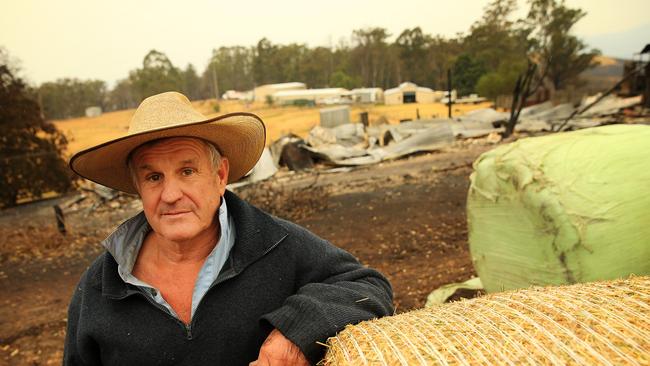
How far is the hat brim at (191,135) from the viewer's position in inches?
65.6

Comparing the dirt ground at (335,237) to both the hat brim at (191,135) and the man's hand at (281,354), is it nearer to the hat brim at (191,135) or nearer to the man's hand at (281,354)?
the hat brim at (191,135)

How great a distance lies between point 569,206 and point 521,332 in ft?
4.90

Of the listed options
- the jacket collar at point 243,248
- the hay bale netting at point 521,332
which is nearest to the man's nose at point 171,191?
the jacket collar at point 243,248

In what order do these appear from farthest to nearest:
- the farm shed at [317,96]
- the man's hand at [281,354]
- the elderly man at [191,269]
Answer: the farm shed at [317,96]
the elderly man at [191,269]
the man's hand at [281,354]

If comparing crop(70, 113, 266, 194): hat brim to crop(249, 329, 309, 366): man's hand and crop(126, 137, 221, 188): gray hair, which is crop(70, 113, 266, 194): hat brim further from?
crop(249, 329, 309, 366): man's hand

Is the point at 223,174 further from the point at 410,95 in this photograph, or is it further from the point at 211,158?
the point at 410,95

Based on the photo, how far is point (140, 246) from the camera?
74.5 inches

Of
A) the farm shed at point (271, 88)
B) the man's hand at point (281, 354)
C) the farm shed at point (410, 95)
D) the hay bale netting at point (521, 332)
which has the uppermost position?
the farm shed at point (271, 88)

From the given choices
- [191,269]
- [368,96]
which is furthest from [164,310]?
[368,96]

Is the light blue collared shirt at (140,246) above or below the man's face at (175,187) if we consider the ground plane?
below

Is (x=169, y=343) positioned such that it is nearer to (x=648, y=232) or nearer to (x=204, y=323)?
(x=204, y=323)

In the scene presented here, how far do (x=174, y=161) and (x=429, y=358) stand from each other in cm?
114

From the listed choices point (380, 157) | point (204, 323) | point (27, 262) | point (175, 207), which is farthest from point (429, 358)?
point (380, 157)

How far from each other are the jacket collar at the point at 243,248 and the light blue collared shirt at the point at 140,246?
0.11 ft
